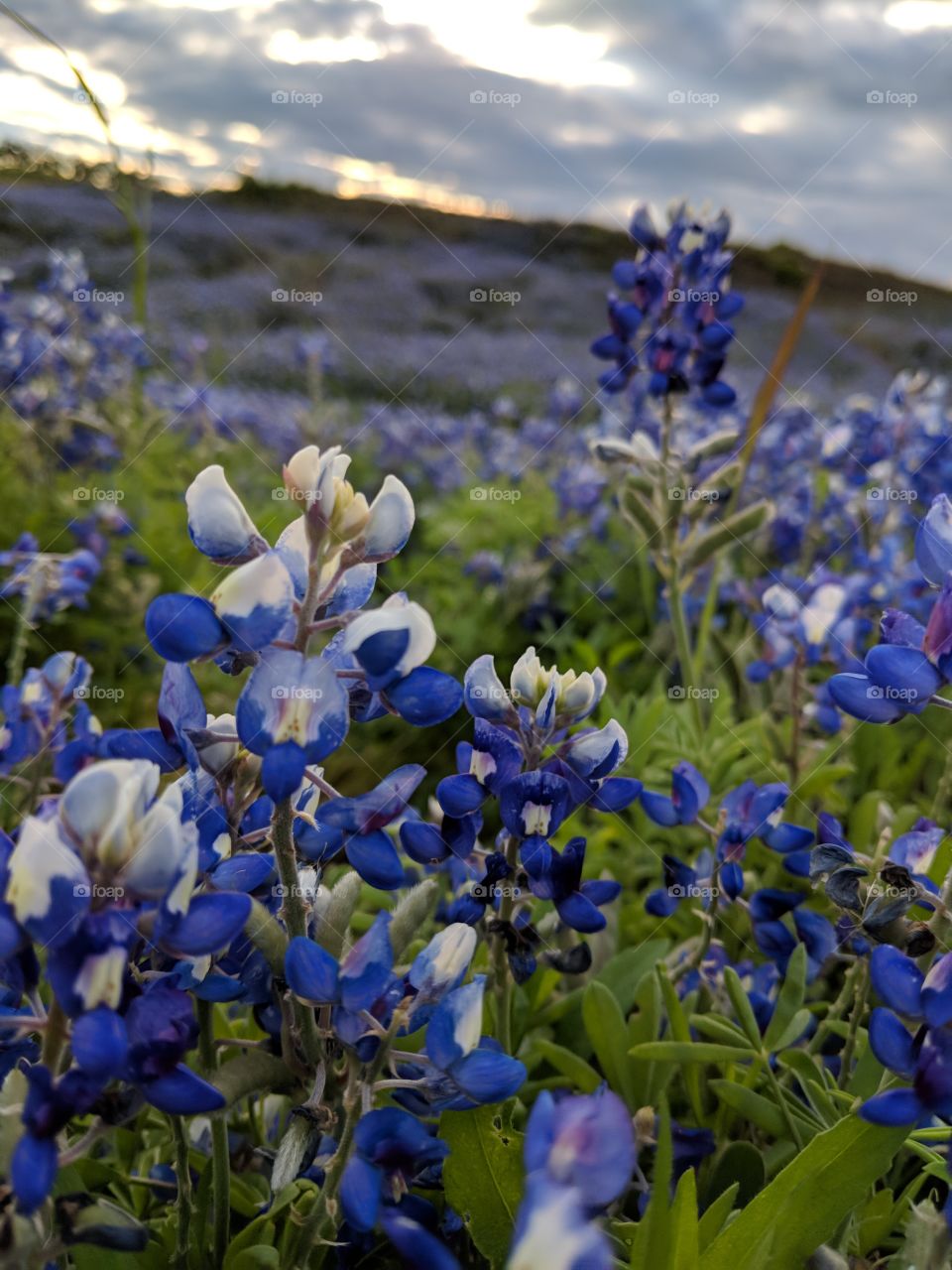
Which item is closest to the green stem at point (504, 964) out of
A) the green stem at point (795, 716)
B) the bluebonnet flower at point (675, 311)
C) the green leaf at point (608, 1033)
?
the green leaf at point (608, 1033)

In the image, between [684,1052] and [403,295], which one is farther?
[403,295]

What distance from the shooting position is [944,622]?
1039mm

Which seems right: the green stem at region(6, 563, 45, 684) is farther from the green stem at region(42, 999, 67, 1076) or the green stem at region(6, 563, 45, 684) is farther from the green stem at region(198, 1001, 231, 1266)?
the green stem at region(42, 999, 67, 1076)

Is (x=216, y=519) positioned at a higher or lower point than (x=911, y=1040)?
higher

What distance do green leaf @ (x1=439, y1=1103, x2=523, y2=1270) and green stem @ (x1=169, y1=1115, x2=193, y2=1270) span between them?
0.22 meters

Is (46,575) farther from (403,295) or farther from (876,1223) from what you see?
(403,295)

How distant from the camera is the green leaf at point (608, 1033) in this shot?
1308 mm

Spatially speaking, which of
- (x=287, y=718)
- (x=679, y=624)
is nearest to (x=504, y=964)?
(x=287, y=718)

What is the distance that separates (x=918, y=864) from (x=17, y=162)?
11.9ft

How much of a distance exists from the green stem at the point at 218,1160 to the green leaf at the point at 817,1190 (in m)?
0.41

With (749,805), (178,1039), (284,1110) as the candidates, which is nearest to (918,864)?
(749,805)

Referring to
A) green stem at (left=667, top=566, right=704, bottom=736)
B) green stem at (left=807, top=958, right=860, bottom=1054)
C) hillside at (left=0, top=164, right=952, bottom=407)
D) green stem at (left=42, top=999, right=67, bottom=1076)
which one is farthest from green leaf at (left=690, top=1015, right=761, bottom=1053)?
hillside at (left=0, top=164, right=952, bottom=407)

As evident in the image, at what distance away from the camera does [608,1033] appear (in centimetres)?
132

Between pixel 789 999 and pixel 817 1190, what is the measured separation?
1.22 feet
